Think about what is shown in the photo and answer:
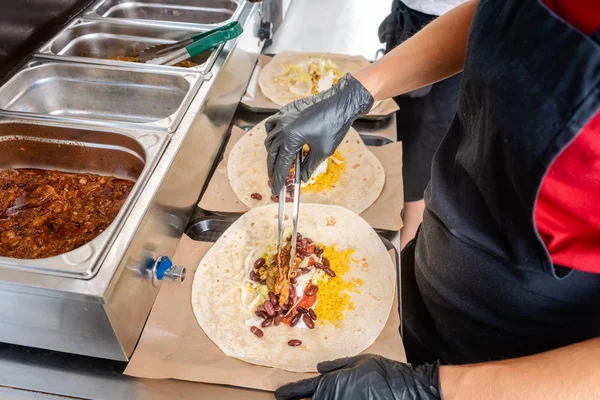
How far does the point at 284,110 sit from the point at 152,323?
2.66 ft

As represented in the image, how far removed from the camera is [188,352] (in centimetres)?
131

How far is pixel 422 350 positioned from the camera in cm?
158

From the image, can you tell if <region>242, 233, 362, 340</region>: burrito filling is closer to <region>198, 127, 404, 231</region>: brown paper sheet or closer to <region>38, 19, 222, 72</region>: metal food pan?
<region>198, 127, 404, 231</region>: brown paper sheet

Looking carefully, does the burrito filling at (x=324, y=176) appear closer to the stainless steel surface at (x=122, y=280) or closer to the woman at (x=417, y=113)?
the stainless steel surface at (x=122, y=280)

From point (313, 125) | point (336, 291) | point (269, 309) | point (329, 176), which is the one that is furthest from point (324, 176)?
point (269, 309)

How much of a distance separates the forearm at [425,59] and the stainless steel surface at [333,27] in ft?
5.01

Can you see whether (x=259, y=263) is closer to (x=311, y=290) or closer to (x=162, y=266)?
(x=311, y=290)

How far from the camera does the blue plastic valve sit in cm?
140

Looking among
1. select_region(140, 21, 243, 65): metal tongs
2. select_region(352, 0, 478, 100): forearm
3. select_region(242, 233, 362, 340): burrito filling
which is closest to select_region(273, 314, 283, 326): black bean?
select_region(242, 233, 362, 340): burrito filling

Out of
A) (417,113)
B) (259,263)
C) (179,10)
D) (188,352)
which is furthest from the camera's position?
(417,113)

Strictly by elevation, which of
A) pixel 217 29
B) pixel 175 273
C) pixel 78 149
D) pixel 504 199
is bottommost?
pixel 175 273

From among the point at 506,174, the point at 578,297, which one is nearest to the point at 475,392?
the point at 578,297

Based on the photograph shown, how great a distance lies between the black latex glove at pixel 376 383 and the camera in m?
1.07

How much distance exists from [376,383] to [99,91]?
64.5 inches
